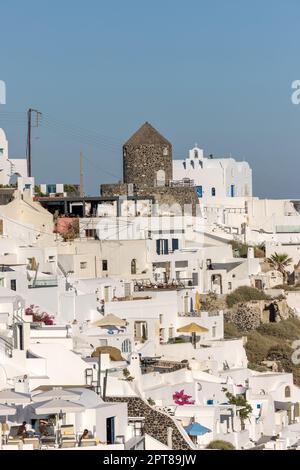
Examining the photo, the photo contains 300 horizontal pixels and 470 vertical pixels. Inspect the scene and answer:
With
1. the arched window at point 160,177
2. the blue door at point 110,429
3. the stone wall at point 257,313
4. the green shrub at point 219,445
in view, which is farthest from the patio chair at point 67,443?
the arched window at point 160,177

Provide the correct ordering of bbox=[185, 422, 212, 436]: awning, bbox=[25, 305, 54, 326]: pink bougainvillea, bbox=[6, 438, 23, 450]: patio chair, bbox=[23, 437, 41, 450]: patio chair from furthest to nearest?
bbox=[25, 305, 54, 326]: pink bougainvillea < bbox=[185, 422, 212, 436]: awning < bbox=[23, 437, 41, 450]: patio chair < bbox=[6, 438, 23, 450]: patio chair

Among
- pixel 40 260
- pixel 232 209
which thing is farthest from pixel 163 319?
pixel 232 209

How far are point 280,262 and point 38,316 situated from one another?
13.3m

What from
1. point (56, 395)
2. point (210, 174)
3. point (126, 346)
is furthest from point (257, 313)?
point (56, 395)

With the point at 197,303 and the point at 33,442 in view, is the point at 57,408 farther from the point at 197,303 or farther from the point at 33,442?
the point at 197,303

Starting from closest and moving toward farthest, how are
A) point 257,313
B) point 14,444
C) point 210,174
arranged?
point 14,444 → point 257,313 → point 210,174

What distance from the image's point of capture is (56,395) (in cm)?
1873

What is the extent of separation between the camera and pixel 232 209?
45.8 meters

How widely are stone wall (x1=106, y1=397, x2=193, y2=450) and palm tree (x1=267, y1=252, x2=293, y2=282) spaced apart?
18207 millimetres

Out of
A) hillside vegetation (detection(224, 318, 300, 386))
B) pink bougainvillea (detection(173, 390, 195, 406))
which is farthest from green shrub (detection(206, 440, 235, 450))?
hillside vegetation (detection(224, 318, 300, 386))

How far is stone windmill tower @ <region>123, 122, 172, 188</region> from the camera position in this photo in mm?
45500

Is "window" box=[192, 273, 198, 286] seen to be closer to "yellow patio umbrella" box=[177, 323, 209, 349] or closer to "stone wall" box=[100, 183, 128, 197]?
"yellow patio umbrella" box=[177, 323, 209, 349]

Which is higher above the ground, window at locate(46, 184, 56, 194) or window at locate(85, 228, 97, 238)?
window at locate(46, 184, 56, 194)
